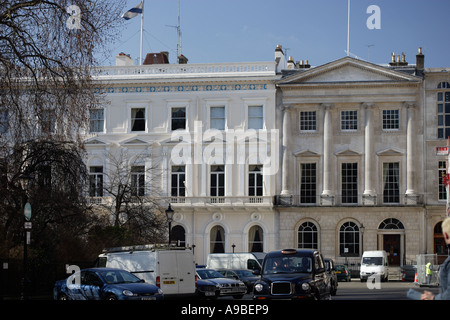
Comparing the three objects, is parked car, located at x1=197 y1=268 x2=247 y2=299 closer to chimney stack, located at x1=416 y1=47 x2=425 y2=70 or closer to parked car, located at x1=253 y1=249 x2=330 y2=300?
parked car, located at x1=253 y1=249 x2=330 y2=300

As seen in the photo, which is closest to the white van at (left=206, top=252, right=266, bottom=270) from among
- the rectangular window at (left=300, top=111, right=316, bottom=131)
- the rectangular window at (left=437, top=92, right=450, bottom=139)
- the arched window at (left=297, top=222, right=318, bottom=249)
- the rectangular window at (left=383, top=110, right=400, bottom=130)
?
the arched window at (left=297, top=222, right=318, bottom=249)

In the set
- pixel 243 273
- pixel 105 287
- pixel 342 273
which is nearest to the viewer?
pixel 105 287

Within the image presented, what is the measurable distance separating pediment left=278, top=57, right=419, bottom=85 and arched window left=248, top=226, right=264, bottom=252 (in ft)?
38.5

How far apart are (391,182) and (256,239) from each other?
1143cm

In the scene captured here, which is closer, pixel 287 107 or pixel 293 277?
pixel 293 277

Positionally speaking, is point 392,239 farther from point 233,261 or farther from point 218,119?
point 233,261

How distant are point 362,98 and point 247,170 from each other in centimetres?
1060

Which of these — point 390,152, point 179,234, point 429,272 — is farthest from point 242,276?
point 390,152

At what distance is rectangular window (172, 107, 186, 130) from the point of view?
6400 centimetres

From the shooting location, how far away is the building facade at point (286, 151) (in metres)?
60.9

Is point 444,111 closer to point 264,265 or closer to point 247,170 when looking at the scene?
point 247,170

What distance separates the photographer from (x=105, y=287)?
934 inches
